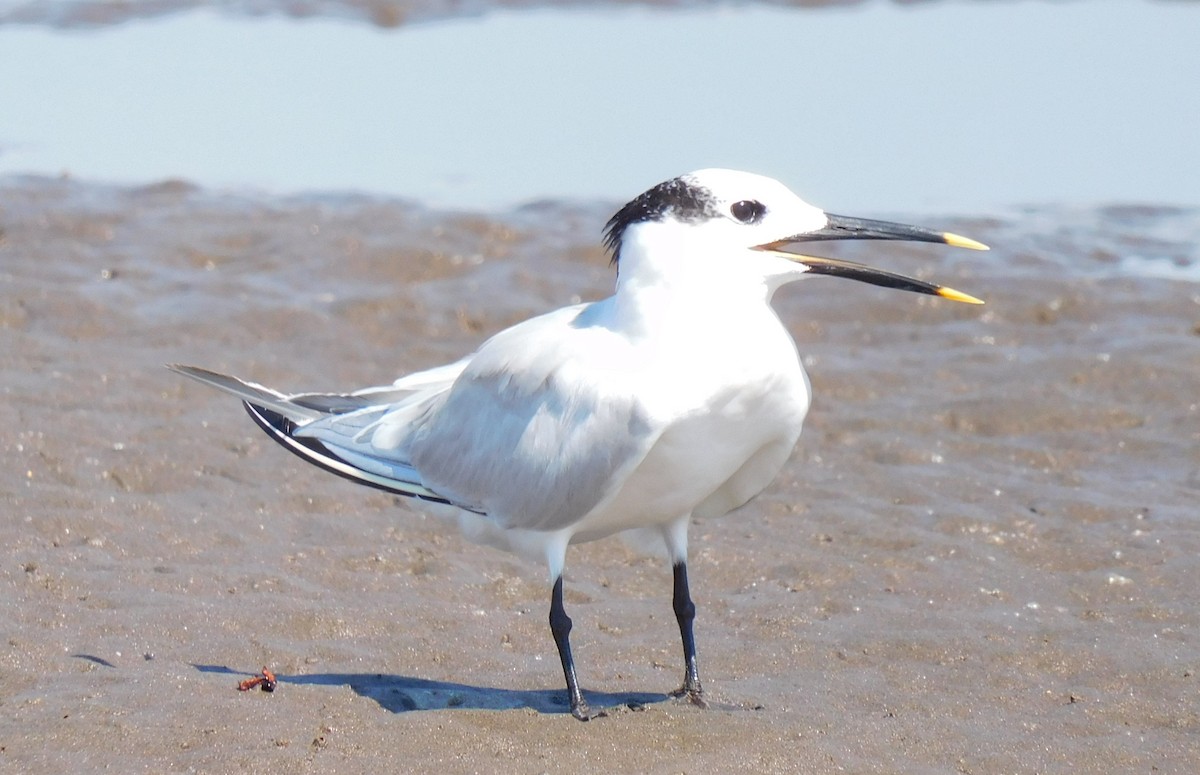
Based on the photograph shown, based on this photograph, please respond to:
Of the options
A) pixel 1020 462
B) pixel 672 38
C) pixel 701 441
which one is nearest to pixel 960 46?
pixel 672 38

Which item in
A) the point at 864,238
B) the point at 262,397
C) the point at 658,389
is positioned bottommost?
the point at 262,397

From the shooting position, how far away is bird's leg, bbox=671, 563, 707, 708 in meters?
5.24

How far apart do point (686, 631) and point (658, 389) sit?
3.12 ft

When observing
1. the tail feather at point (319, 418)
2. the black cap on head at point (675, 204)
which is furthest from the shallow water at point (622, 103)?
the black cap on head at point (675, 204)

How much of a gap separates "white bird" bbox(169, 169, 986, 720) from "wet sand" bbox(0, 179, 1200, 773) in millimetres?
518

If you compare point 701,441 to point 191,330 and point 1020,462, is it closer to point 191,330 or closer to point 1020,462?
point 1020,462

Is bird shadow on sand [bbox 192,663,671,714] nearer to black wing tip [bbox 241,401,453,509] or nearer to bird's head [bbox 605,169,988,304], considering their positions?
black wing tip [bbox 241,401,453,509]

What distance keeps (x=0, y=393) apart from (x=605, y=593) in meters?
3.01

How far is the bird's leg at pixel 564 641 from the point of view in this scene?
5.05 meters

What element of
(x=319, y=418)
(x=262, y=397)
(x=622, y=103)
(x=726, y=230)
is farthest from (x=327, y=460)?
→ (x=622, y=103)

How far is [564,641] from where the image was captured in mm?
5188

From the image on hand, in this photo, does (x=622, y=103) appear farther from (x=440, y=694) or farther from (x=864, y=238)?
(x=440, y=694)

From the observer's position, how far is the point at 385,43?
16719mm

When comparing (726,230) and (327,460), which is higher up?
(726,230)
